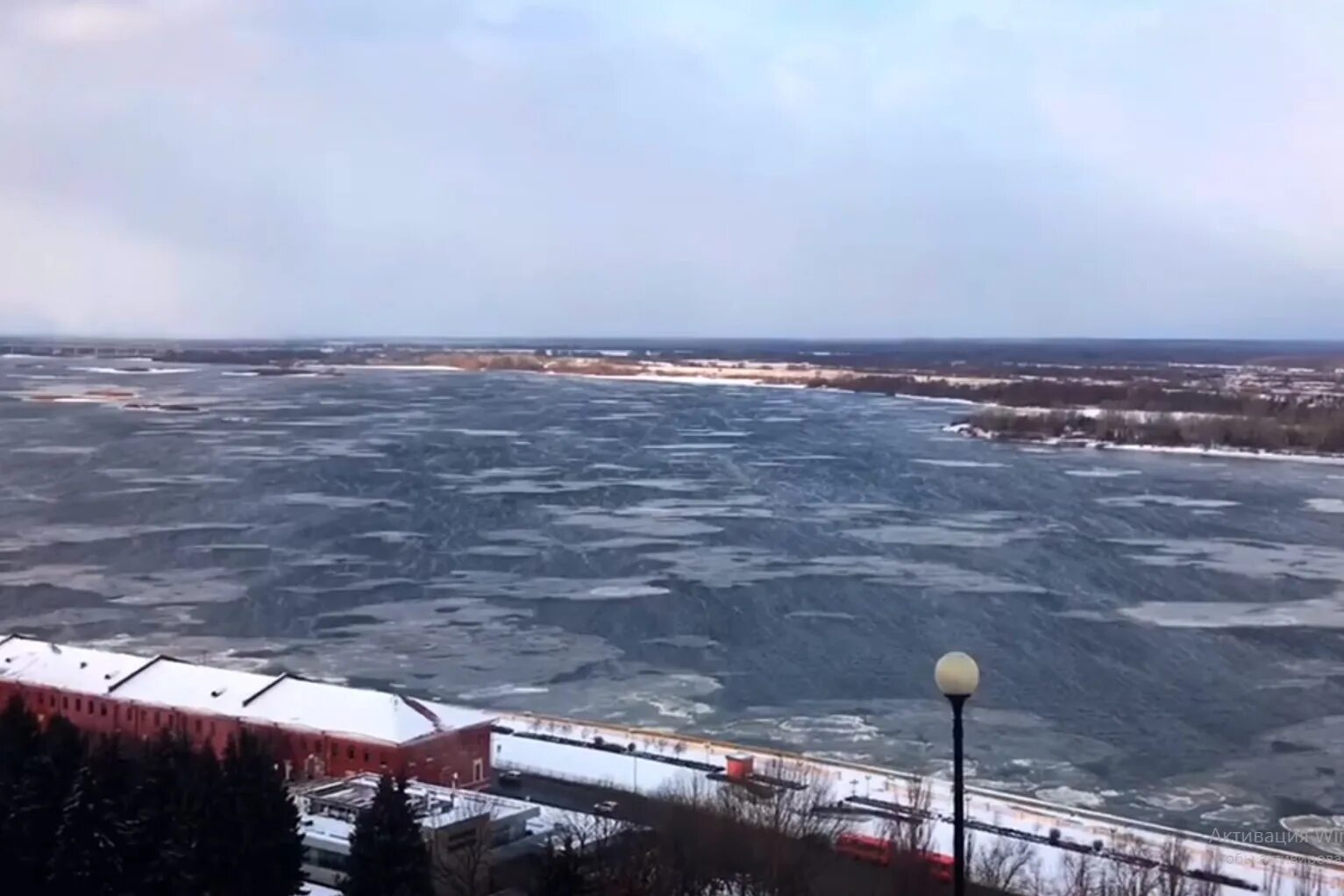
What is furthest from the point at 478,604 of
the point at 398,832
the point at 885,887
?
the point at 398,832

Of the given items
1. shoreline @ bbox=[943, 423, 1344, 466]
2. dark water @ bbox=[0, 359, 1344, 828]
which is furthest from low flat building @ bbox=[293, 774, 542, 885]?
shoreline @ bbox=[943, 423, 1344, 466]

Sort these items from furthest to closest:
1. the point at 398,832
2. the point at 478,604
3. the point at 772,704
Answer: the point at 478,604, the point at 772,704, the point at 398,832

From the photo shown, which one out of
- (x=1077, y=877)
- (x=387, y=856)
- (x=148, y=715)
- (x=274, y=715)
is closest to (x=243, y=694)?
(x=274, y=715)

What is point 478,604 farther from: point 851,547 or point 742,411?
point 742,411

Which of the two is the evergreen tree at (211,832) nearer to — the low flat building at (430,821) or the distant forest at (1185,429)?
the low flat building at (430,821)

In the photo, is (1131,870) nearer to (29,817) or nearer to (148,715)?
(29,817)

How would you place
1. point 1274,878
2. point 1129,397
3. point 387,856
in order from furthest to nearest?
point 1129,397, point 1274,878, point 387,856
